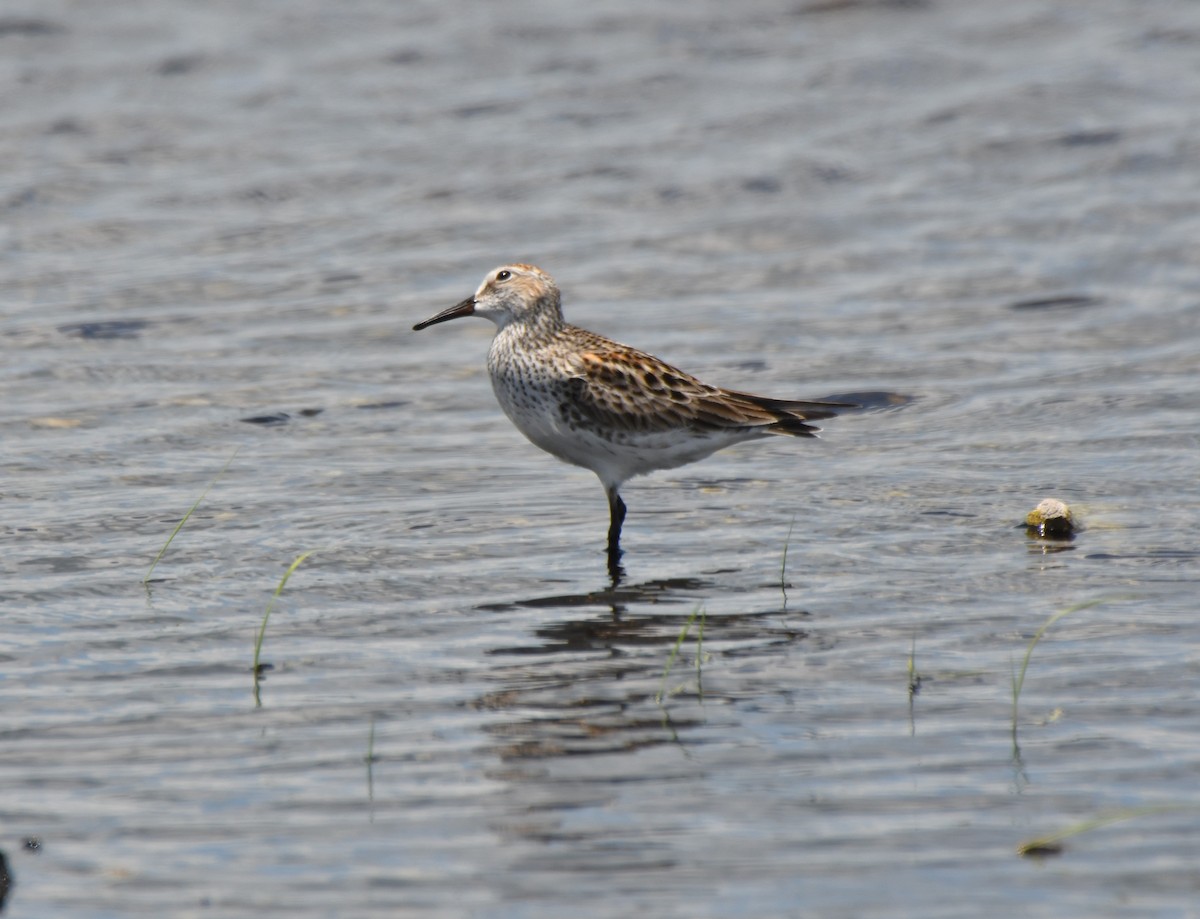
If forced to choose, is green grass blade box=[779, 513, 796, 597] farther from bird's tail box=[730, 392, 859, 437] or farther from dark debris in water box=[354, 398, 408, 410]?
dark debris in water box=[354, 398, 408, 410]

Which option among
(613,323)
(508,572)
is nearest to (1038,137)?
(613,323)

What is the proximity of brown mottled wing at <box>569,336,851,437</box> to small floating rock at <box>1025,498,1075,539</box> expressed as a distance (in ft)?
4.16

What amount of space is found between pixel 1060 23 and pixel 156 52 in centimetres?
1035

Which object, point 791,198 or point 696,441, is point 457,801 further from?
point 791,198

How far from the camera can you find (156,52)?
20703mm

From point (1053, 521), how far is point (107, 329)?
736 centimetres

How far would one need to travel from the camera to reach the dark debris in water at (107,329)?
518 inches

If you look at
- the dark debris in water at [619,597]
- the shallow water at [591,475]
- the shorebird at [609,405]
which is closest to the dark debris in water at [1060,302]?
the shallow water at [591,475]

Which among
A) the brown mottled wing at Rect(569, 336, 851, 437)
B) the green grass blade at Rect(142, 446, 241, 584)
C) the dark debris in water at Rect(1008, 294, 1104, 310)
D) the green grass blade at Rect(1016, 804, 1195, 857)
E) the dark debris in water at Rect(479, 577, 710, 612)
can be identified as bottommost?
the green grass blade at Rect(1016, 804, 1195, 857)

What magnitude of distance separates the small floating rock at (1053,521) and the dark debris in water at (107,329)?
699cm

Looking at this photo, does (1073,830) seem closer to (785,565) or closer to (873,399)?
(785,565)

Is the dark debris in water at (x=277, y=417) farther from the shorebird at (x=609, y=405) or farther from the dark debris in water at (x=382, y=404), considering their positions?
the shorebird at (x=609, y=405)

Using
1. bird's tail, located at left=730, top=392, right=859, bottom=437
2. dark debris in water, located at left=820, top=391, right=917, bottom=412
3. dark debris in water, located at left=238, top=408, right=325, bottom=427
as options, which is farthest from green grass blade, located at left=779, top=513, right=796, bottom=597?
dark debris in water, located at left=238, top=408, right=325, bottom=427

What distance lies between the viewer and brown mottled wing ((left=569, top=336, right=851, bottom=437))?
9.62 meters
